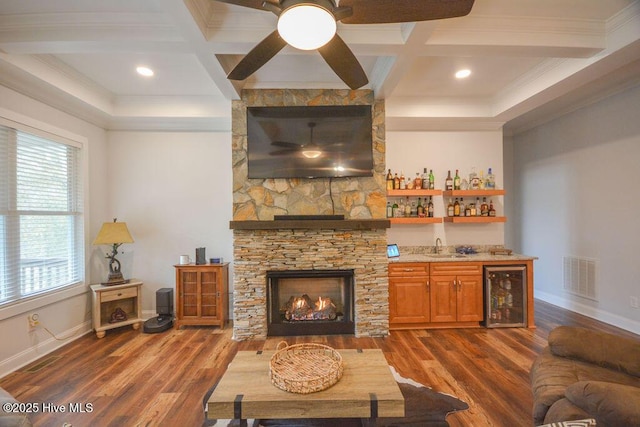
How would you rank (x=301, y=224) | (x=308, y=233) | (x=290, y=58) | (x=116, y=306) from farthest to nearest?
(x=116, y=306) → (x=308, y=233) → (x=301, y=224) → (x=290, y=58)

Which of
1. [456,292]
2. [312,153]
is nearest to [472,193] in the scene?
[456,292]

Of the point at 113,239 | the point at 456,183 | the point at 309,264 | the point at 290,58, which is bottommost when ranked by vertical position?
the point at 309,264

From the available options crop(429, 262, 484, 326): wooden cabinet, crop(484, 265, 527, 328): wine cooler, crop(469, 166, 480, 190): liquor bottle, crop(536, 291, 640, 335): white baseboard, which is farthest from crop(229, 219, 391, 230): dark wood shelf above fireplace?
crop(536, 291, 640, 335): white baseboard

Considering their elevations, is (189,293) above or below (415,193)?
below

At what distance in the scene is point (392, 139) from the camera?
13.7ft

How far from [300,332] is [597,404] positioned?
2.56 metres

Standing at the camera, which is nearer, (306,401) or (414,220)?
(306,401)

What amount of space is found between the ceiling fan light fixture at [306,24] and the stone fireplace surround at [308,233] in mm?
1919

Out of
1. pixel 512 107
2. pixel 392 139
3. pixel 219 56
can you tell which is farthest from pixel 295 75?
pixel 512 107

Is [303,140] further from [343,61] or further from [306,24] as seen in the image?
[306,24]

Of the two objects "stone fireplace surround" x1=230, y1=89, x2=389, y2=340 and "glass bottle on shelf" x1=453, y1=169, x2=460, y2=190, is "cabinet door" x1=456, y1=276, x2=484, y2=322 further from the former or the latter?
"glass bottle on shelf" x1=453, y1=169, x2=460, y2=190

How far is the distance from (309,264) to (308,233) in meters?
0.36

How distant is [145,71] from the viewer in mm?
3006

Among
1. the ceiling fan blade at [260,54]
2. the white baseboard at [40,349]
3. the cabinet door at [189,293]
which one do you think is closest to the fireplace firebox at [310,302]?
the cabinet door at [189,293]
